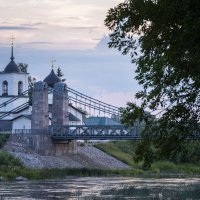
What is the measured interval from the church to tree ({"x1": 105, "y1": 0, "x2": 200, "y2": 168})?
66.6m

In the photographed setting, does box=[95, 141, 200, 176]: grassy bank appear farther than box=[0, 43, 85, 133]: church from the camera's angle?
No

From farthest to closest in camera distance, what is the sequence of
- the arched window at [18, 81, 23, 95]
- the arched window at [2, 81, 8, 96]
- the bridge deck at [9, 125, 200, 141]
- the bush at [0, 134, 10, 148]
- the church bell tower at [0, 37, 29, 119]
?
1. the arched window at [2, 81, 8, 96]
2. the arched window at [18, 81, 23, 95]
3. the church bell tower at [0, 37, 29, 119]
4. the bush at [0, 134, 10, 148]
5. the bridge deck at [9, 125, 200, 141]

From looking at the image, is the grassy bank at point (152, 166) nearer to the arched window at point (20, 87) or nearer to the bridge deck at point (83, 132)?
the bridge deck at point (83, 132)

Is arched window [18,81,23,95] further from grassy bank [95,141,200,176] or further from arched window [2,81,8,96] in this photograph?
grassy bank [95,141,200,176]

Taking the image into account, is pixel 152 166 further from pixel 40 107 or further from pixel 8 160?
pixel 8 160

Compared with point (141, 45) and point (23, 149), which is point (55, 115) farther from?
point (141, 45)

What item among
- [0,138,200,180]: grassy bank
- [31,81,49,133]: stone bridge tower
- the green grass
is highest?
[31,81,49,133]: stone bridge tower

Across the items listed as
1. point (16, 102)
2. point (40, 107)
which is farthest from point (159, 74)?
point (16, 102)

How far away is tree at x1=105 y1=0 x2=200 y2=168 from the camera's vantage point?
65.6 ft

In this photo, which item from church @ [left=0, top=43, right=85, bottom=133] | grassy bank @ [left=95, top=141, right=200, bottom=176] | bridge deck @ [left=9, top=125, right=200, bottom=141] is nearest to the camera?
bridge deck @ [left=9, top=125, right=200, bottom=141]

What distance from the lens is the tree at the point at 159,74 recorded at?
787 inches

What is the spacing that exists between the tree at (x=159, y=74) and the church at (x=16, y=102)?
218 ft

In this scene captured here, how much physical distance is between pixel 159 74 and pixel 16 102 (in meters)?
80.0

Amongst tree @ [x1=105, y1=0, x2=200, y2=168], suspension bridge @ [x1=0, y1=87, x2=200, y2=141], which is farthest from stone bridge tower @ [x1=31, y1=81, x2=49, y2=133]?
tree @ [x1=105, y1=0, x2=200, y2=168]
